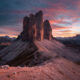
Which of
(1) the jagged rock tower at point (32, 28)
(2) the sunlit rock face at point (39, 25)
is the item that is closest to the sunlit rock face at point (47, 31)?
(2) the sunlit rock face at point (39, 25)

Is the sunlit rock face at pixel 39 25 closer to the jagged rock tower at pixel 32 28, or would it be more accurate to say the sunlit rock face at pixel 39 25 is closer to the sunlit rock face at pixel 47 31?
the jagged rock tower at pixel 32 28

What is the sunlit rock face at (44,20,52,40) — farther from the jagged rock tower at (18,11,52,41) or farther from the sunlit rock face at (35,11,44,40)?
the jagged rock tower at (18,11,52,41)

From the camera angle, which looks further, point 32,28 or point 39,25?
point 39,25

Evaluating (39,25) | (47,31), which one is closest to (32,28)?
(39,25)

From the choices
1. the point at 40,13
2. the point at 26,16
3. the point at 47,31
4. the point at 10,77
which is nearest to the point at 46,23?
the point at 47,31

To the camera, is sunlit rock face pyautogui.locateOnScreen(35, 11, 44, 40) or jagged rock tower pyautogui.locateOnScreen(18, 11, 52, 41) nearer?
jagged rock tower pyautogui.locateOnScreen(18, 11, 52, 41)

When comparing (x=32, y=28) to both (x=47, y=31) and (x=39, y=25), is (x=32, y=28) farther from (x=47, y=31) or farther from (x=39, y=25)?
(x=47, y=31)

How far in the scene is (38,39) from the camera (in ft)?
279

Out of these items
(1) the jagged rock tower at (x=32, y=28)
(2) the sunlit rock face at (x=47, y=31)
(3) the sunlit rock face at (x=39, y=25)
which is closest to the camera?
(1) the jagged rock tower at (x=32, y=28)

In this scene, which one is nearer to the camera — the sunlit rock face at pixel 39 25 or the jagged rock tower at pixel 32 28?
the jagged rock tower at pixel 32 28

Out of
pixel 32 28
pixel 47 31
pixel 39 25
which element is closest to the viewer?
pixel 32 28

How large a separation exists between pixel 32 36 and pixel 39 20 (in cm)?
2130

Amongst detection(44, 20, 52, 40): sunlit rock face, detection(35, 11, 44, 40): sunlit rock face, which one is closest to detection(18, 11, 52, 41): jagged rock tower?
detection(35, 11, 44, 40): sunlit rock face

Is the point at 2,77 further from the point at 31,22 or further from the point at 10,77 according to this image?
the point at 31,22
